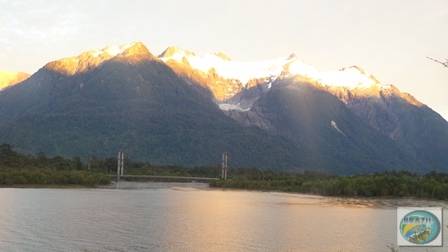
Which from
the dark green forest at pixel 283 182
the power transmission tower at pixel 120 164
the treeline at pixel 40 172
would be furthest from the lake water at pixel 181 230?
the power transmission tower at pixel 120 164

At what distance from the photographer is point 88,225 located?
44125 millimetres

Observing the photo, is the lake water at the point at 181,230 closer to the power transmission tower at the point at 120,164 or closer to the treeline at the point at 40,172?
the treeline at the point at 40,172

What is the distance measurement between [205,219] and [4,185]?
61.7m

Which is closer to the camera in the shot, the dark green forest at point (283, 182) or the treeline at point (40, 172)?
the treeline at point (40, 172)

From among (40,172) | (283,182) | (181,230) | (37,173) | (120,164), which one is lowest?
(181,230)

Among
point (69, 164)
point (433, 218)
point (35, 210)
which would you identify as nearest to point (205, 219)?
point (35, 210)

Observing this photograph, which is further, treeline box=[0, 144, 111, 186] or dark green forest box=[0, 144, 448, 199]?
dark green forest box=[0, 144, 448, 199]

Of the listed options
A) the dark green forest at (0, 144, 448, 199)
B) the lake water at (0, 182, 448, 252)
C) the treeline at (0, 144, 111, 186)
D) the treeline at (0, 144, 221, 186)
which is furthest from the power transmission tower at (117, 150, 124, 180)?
the lake water at (0, 182, 448, 252)

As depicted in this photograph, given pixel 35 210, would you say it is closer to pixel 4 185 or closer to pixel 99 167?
pixel 4 185

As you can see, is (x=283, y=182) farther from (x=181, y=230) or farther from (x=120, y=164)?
(x=181, y=230)

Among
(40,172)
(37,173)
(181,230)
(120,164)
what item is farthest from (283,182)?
(181,230)

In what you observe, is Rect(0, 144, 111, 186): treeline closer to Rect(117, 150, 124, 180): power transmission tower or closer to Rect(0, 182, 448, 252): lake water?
Rect(117, 150, 124, 180): power transmission tower

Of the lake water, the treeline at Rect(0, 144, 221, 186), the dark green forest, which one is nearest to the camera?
the lake water

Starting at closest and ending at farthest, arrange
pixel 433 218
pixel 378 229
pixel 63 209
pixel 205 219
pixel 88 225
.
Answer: pixel 433 218 < pixel 88 225 < pixel 378 229 < pixel 205 219 < pixel 63 209
